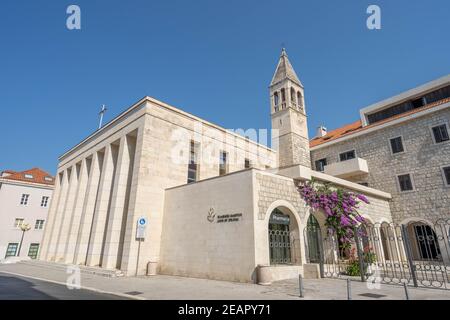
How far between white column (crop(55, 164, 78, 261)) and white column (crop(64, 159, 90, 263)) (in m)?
1.16

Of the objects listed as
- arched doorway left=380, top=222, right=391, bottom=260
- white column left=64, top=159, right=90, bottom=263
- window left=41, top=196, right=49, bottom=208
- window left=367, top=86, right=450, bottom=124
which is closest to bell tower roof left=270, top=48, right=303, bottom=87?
window left=367, top=86, right=450, bottom=124

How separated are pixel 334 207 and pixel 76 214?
18493 millimetres

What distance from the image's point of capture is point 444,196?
17.6m

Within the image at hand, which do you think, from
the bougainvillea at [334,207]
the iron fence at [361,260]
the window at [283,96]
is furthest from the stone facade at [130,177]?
the iron fence at [361,260]

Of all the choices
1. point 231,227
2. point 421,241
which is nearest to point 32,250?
point 231,227

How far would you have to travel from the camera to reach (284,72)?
57.5ft

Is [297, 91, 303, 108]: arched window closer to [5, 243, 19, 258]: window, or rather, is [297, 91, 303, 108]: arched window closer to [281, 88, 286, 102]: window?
[281, 88, 286, 102]: window

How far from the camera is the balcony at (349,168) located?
21336 mm

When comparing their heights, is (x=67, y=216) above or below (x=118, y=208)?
above

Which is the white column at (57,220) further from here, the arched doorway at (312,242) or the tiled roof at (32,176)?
the arched doorway at (312,242)

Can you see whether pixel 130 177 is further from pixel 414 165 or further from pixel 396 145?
pixel 414 165

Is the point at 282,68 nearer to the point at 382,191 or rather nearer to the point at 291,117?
the point at 291,117
